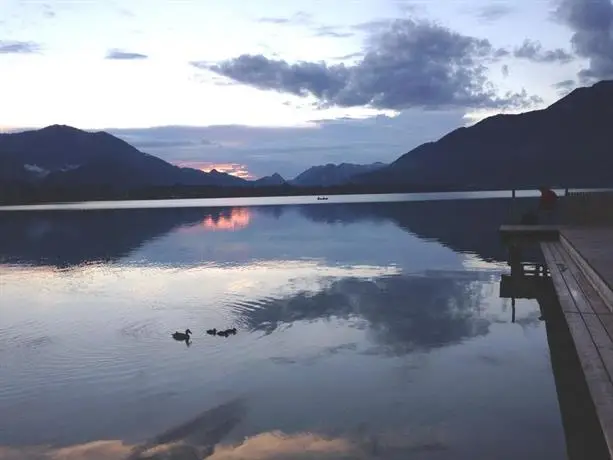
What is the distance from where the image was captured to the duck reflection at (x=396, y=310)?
14.0 meters

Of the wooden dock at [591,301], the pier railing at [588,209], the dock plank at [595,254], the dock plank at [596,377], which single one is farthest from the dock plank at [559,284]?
the pier railing at [588,209]

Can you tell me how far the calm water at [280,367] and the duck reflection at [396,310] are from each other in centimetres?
6

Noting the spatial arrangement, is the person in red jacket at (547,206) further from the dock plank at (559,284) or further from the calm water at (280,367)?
the dock plank at (559,284)

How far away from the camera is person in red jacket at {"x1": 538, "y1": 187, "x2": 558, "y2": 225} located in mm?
25000

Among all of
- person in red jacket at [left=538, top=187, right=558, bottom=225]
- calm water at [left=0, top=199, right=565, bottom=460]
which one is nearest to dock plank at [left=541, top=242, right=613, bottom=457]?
calm water at [left=0, top=199, right=565, bottom=460]

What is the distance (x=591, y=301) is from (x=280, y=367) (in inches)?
216

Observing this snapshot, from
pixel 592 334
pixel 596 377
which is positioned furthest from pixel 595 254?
pixel 596 377

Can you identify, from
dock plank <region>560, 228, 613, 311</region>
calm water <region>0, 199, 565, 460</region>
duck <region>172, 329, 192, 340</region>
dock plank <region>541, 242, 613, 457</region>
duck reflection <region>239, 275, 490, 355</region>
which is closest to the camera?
dock plank <region>541, 242, 613, 457</region>

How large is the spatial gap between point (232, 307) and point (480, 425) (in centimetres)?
978

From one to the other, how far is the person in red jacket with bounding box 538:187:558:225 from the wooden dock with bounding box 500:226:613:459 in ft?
13.1

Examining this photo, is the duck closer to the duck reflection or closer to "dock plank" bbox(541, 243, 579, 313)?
the duck reflection

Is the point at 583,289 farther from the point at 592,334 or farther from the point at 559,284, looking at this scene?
the point at 592,334

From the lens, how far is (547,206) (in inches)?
985

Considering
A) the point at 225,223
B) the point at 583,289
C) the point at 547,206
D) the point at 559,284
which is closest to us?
the point at 583,289
